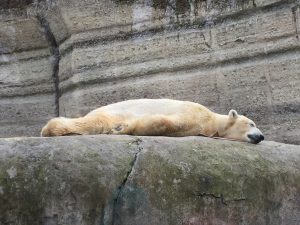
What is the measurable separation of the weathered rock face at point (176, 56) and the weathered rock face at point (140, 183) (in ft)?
5.52

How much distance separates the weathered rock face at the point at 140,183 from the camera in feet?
9.70

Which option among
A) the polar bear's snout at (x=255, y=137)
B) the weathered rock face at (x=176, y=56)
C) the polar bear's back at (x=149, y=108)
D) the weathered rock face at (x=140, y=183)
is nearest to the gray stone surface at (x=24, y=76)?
the weathered rock face at (x=176, y=56)

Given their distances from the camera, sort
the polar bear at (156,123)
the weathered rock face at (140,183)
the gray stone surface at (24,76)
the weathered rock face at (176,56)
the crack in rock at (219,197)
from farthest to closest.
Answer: the gray stone surface at (24,76)
the weathered rock face at (176,56)
the polar bear at (156,123)
the crack in rock at (219,197)
the weathered rock face at (140,183)

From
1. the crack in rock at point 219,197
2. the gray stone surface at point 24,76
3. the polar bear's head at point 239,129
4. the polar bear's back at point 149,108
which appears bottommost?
the crack in rock at point 219,197

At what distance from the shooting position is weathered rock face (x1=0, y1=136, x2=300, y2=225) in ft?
9.70

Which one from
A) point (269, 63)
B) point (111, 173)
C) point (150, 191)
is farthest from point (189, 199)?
point (269, 63)

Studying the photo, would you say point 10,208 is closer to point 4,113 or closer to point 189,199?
point 189,199

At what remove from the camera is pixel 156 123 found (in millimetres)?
4078

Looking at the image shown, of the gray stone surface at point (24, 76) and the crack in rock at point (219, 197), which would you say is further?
the gray stone surface at point (24, 76)

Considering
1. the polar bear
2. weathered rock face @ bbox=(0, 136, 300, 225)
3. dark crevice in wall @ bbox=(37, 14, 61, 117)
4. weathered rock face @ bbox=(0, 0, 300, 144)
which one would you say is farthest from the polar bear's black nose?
dark crevice in wall @ bbox=(37, 14, 61, 117)

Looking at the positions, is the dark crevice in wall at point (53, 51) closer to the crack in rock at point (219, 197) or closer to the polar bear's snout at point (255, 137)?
the polar bear's snout at point (255, 137)

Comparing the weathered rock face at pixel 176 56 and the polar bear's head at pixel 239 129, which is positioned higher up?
the weathered rock face at pixel 176 56

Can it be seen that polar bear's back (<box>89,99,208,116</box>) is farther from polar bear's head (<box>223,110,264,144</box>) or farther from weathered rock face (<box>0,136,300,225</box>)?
weathered rock face (<box>0,136,300,225</box>)

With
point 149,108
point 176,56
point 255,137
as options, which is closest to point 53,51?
point 176,56
